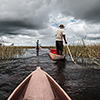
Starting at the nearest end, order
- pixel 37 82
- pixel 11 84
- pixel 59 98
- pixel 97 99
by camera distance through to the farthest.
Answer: pixel 59 98 < pixel 37 82 < pixel 97 99 < pixel 11 84

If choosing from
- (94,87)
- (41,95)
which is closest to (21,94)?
(41,95)

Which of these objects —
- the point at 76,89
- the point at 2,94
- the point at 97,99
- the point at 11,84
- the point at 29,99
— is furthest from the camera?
the point at 11,84

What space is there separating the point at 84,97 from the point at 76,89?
1.54ft

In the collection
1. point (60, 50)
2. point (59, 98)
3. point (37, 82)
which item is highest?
point (60, 50)

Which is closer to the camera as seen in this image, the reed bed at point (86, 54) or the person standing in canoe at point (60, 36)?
the reed bed at point (86, 54)

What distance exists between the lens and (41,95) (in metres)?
1.78

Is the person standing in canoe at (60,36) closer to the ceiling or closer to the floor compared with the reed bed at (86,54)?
closer to the ceiling

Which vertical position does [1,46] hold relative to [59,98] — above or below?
above

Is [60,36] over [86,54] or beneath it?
over

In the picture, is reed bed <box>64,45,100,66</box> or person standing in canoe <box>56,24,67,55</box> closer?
reed bed <box>64,45,100,66</box>

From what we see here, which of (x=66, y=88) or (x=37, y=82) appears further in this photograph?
(x=66, y=88)

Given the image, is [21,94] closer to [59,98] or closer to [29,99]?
[29,99]

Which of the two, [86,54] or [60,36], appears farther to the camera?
[86,54]

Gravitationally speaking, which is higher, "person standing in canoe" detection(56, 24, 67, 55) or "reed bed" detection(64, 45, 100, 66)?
"person standing in canoe" detection(56, 24, 67, 55)
